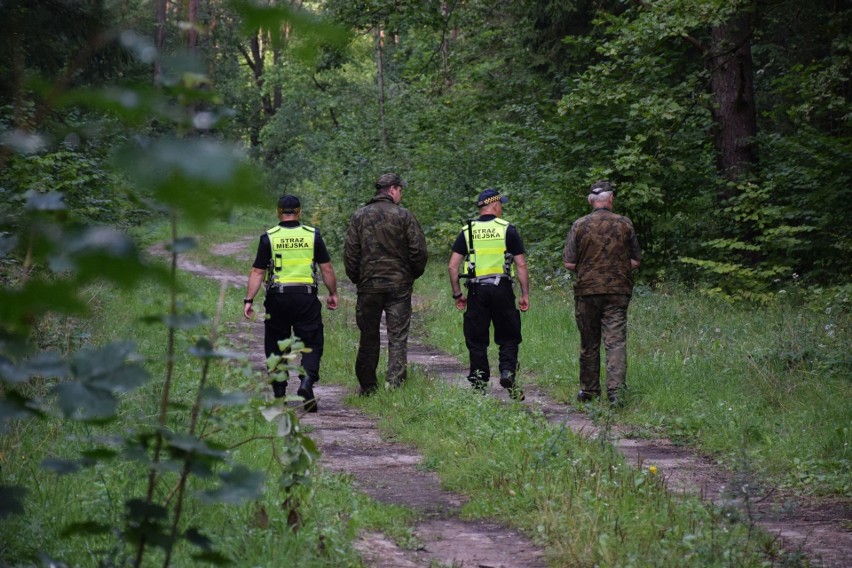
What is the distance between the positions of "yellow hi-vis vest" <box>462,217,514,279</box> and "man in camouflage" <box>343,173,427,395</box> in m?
0.58

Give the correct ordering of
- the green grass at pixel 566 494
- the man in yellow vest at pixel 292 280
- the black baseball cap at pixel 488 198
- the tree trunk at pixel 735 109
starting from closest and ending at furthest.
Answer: the green grass at pixel 566 494 < the man in yellow vest at pixel 292 280 < the black baseball cap at pixel 488 198 < the tree trunk at pixel 735 109

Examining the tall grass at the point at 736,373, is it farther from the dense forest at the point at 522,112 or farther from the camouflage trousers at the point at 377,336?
the dense forest at the point at 522,112

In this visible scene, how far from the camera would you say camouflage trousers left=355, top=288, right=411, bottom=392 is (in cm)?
1009

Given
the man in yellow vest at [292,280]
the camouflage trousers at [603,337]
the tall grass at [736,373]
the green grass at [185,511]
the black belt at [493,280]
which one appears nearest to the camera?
the green grass at [185,511]

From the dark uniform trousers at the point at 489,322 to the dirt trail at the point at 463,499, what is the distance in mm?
585

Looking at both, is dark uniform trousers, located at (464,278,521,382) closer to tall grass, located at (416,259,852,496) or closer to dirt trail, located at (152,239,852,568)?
dirt trail, located at (152,239,852,568)

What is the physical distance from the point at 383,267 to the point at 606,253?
89.7 inches

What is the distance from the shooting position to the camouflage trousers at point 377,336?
10.1 meters

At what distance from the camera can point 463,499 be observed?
6.39 meters

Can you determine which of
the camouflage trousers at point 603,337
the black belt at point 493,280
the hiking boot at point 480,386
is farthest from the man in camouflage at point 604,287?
the hiking boot at point 480,386

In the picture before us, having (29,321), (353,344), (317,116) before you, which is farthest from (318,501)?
(317,116)

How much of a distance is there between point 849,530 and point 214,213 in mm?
5250

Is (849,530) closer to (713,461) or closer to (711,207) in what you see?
(713,461)

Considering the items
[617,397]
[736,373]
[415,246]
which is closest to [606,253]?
[617,397]
